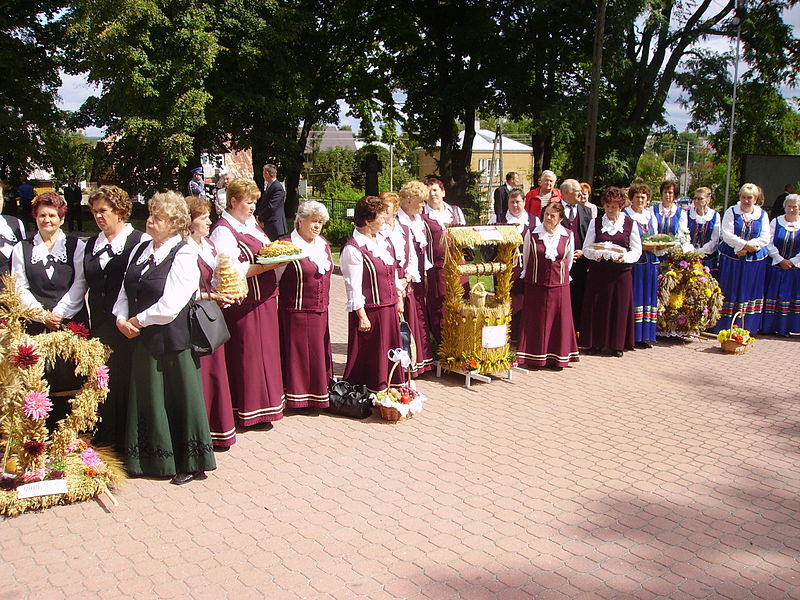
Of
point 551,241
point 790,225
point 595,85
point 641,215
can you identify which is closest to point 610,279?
point 641,215

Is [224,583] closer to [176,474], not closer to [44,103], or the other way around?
[176,474]

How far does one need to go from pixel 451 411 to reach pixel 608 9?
50.9 feet

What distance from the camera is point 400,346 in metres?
6.99

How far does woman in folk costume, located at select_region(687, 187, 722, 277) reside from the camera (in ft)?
33.4

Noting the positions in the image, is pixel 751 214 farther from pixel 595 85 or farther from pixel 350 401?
pixel 595 85

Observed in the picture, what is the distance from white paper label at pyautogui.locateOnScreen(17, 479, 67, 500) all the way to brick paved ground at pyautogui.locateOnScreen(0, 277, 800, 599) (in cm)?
15

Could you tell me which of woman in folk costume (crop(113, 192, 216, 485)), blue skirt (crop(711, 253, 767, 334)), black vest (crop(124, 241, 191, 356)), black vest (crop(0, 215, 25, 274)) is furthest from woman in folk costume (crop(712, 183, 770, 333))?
black vest (crop(0, 215, 25, 274))

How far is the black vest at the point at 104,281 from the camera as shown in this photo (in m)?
5.26

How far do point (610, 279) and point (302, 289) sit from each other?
163 inches

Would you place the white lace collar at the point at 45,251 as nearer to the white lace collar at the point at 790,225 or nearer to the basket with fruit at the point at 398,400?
the basket with fruit at the point at 398,400

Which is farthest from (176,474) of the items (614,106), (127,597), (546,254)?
(614,106)

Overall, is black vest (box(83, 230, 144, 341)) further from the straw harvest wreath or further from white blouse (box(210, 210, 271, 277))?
white blouse (box(210, 210, 271, 277))

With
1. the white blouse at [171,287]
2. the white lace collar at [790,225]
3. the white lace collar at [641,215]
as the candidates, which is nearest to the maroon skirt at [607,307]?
the white lace collar at [641,215]

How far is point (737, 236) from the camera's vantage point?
395 inches
